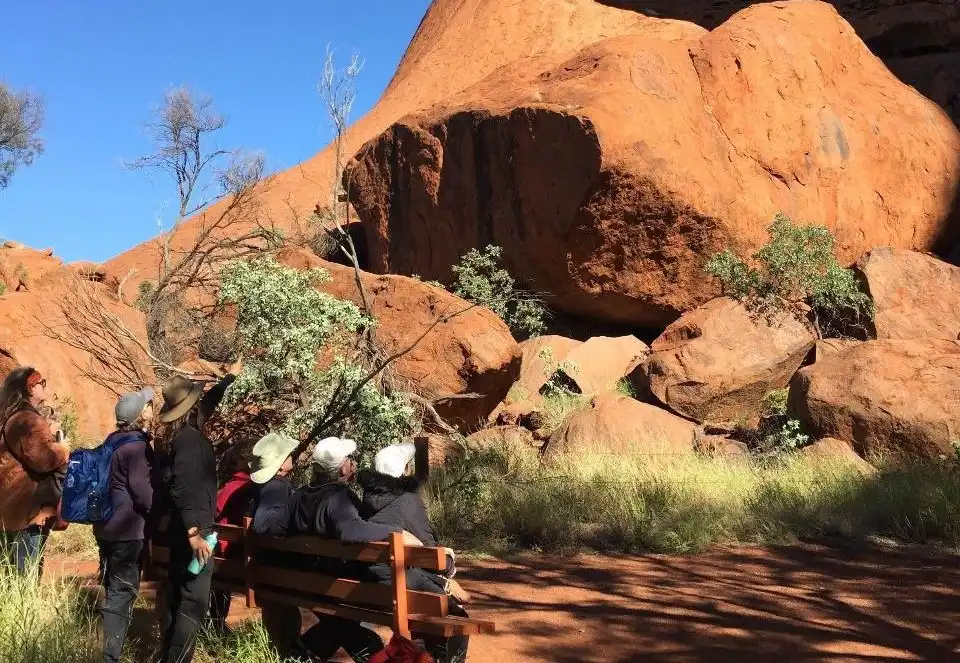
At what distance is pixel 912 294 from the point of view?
12.9 metres

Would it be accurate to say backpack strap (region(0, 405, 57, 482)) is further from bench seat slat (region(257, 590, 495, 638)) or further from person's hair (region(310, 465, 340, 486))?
person's hair (region(310, 465, 340, 486))

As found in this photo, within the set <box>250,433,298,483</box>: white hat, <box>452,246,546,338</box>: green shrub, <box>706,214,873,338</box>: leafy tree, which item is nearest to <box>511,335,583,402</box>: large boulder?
<box>452,246,546,338</box>: green shrub

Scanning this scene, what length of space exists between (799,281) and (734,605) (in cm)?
828

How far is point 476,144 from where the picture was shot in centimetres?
1515

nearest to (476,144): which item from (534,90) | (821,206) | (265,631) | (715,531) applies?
(534,90)

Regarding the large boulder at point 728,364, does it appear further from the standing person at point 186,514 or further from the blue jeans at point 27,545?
the standing person at point 186,514

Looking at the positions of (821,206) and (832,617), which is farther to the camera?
(821,206)

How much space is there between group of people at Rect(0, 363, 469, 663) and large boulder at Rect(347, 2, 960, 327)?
964 cm

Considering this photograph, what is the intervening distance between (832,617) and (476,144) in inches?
430

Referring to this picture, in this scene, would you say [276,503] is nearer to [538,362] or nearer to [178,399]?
[178,399]

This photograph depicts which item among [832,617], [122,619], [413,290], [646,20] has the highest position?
[646,20]

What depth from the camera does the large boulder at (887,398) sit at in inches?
379

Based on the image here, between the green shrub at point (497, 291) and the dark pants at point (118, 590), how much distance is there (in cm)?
1028

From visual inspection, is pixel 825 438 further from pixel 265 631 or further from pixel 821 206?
pixel 265 631
